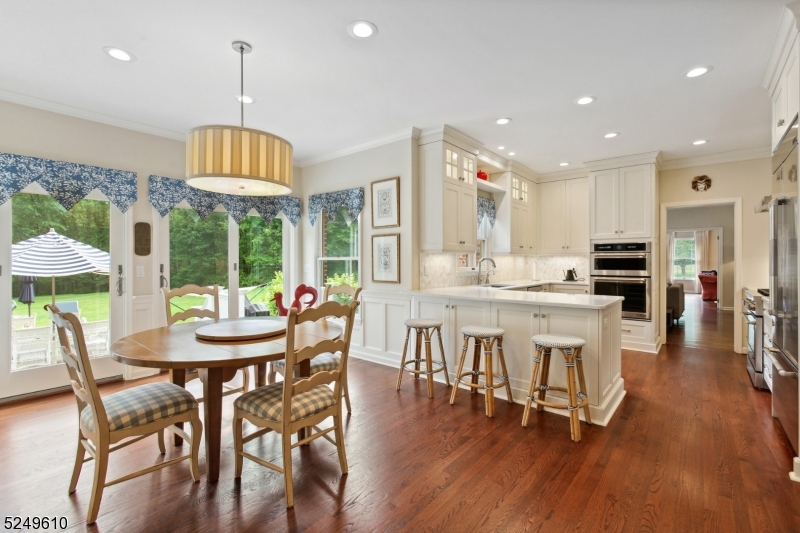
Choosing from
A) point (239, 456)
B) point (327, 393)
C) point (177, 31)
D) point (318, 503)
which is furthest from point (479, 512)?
point (177, 31)

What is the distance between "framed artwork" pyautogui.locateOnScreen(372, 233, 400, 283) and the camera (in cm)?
443

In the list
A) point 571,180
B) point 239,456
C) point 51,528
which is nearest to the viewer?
point 51,528

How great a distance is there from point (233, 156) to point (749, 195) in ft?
20.1

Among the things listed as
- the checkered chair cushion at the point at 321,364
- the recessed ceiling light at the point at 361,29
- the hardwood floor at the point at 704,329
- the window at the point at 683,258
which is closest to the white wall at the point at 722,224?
the hardwood floor at the point at 704,329

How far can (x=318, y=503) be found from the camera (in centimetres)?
196

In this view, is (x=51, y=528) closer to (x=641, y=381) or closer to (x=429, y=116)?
(x=429, y=116)

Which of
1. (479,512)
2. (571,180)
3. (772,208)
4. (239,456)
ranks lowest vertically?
(479,512)

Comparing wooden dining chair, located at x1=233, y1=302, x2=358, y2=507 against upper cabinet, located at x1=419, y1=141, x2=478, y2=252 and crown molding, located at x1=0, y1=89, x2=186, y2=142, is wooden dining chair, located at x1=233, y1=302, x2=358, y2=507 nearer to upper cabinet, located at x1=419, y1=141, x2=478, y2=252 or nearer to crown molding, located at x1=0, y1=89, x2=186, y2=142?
upper cabinet, located at x1=419, y1=141, x2=478, y2=252

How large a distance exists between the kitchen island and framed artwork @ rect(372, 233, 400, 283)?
1.99ft

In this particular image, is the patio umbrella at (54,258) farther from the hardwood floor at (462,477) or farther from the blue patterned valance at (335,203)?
the blue patterned valance at (335,203)

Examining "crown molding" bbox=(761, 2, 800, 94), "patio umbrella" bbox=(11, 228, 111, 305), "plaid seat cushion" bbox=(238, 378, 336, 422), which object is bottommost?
"plaid seat cushion" bbox=(238, 378, 336, 422)

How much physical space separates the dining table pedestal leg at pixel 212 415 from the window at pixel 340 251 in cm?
289

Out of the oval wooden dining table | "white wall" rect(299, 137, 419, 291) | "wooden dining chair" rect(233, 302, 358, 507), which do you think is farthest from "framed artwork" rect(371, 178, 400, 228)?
"wooden dining chair" rect(233, 302, 358, 507)

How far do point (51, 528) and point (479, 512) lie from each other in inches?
78.4
